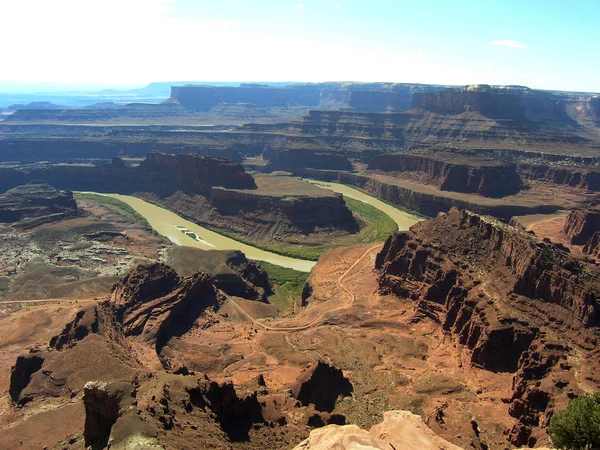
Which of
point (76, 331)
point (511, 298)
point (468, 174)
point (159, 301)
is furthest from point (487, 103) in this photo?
point (76, 331)

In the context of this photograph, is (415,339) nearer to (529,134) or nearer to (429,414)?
(429,414)

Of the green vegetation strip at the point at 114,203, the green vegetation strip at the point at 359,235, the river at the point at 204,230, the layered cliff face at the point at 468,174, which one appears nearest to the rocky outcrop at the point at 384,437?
the river at the point at 204,230

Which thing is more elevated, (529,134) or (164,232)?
(529,134)

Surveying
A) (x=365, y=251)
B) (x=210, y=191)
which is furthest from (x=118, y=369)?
(x=210, y=191)

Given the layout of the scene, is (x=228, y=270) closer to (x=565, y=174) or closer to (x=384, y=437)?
(x=384, y=437)

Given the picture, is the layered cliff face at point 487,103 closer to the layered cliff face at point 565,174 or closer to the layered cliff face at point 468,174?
the layered cliff face at point 565,174
